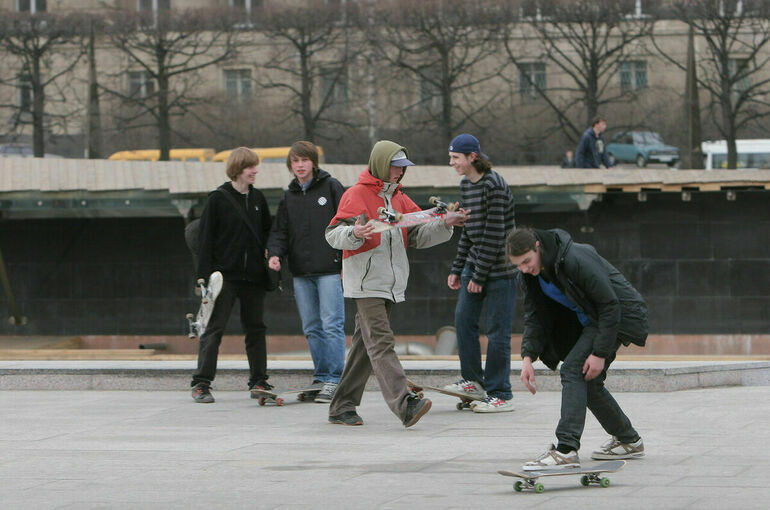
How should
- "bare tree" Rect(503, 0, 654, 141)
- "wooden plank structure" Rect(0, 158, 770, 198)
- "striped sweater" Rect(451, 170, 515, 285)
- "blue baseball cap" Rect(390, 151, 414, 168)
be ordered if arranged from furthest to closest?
"bare tree" Rect(503, 0, 654, 141) < "wooden plank structure" Rect(0, 158, 770, 198) < "striped sweater" Rect(451, 170, 515, 285) < "blue baseball cap" Rect(390, 151, 414, 168)

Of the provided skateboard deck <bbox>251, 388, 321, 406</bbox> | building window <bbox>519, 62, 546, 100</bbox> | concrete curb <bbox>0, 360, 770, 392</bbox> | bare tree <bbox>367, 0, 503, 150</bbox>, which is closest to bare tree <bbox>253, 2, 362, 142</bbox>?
bare tree <bbox>367, 0, 503, 150</bbox>

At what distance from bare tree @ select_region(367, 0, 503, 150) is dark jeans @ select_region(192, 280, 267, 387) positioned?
28.0m

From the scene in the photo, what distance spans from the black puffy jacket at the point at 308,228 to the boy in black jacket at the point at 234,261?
0.81ft

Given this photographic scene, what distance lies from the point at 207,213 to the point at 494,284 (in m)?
2.28

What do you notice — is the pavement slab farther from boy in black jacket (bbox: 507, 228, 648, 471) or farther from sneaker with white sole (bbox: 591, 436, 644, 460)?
boy in black jacket (bbox: 507, 228, 648, 471)

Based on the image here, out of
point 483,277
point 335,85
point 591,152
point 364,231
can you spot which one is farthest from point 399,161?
point 335,85

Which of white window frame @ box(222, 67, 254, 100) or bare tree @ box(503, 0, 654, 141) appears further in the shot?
white window frame @ box(222, 67, 254, 100)

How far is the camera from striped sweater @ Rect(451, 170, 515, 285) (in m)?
8.52

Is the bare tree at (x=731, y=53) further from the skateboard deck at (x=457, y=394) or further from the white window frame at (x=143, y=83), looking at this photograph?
the skateboard deck at (x=457, y=394)

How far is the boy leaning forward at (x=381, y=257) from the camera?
25.8 feet

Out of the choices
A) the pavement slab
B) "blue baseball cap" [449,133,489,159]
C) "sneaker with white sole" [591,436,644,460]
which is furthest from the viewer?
"blue baseball cap" [449,133,489,159]

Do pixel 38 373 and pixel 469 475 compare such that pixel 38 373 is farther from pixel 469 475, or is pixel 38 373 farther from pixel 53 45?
pixel 53 45

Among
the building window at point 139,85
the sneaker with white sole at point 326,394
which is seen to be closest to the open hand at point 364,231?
the sneaker with white sole at point 326,394

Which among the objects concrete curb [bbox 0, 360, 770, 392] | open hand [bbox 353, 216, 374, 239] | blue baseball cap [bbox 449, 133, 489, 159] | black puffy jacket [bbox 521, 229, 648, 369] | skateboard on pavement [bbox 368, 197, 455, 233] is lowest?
concrete curb [bbox 0, 360, 770, 392]
